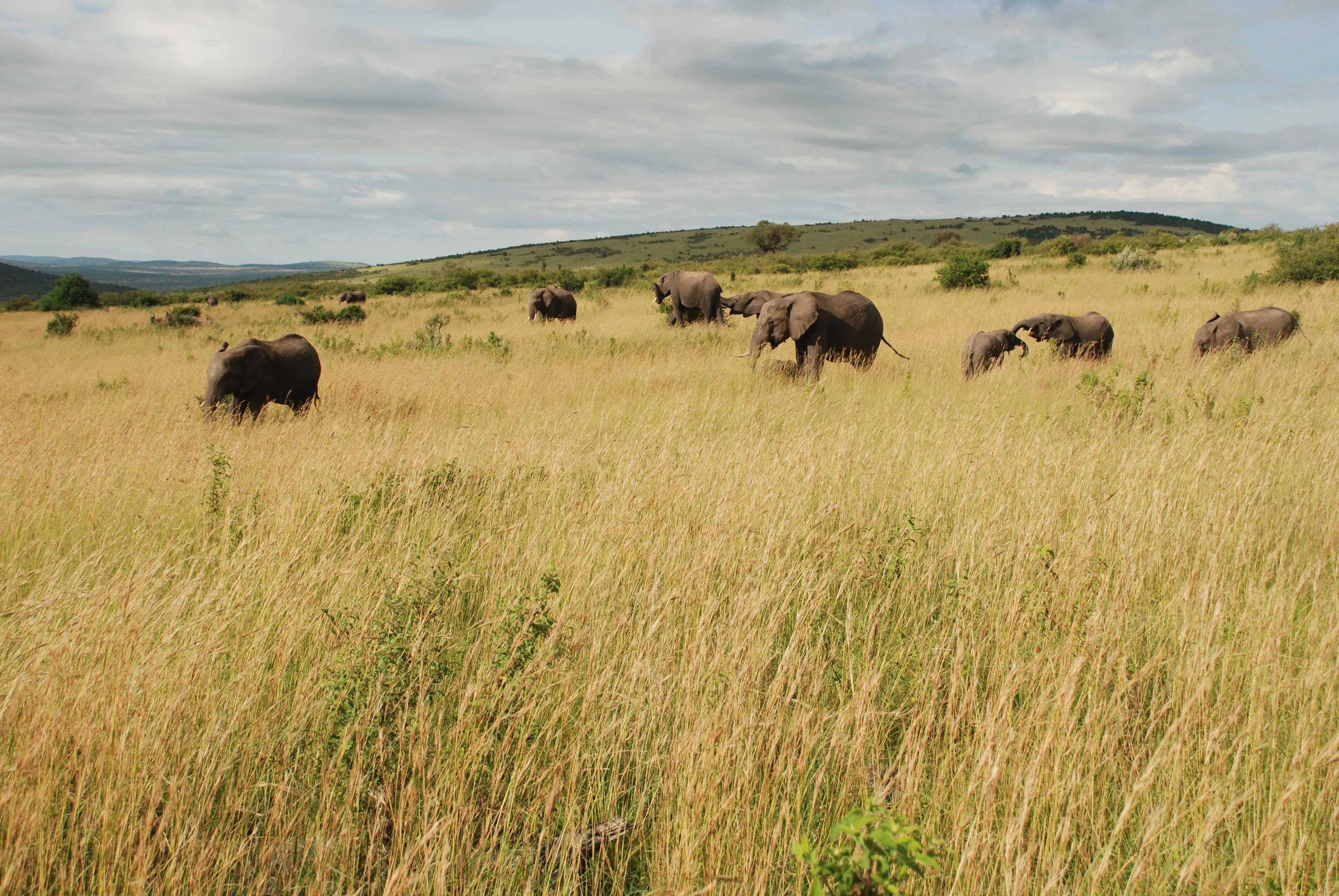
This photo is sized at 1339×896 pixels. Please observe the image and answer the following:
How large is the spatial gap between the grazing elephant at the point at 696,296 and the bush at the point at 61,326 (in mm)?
20956

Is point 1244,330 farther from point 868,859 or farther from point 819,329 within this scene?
point 868,859

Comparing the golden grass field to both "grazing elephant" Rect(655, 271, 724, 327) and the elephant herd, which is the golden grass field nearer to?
the elephant herd

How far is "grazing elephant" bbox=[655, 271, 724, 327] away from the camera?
2106 cm

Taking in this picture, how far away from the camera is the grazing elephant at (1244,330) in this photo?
11.4m

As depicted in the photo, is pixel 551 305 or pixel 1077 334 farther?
pixel 551 305

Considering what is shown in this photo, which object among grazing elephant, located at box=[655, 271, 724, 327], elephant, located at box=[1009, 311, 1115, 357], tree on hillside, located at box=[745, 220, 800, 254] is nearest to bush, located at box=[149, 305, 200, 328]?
grazing elephant, located at box=[655, 271, 724, 327]

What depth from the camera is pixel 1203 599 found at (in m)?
2.96

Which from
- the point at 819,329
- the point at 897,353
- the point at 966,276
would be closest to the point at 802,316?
the point at 819,329

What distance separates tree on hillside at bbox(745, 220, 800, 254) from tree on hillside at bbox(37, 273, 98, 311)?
5176cm

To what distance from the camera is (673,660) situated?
10.2ft

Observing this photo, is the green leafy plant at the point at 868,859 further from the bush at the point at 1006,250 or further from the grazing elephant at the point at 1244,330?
the bush at the point at 1006,250

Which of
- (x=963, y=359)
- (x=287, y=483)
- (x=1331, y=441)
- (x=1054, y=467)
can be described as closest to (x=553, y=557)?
(x=287, y=483)

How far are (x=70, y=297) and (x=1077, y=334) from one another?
141 ft

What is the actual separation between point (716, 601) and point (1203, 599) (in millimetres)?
1994
